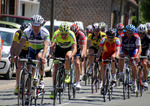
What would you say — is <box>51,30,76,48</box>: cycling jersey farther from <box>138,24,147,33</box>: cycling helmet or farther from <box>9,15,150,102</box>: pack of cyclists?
<box>138,24,147,33</box>: cycling helmet

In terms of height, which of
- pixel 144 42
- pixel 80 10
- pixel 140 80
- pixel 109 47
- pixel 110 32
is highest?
pixel 80 10

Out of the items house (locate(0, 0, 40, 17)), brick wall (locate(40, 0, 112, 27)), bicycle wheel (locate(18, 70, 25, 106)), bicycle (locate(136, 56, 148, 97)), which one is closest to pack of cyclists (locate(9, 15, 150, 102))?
bicycle (locate(136, 56, 148, 97))

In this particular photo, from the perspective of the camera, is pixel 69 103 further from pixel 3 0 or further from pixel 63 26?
pixel 3 0

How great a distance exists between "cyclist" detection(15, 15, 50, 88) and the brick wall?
29624 mm

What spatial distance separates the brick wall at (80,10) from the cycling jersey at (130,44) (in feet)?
87.4

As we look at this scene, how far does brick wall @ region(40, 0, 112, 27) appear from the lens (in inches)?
1577

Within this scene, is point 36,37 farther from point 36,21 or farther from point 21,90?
point 21,90

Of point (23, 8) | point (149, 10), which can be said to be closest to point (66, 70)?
point (23, 8)

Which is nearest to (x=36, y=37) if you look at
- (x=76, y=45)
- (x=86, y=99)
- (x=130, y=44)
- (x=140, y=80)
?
(x=76, y=45)

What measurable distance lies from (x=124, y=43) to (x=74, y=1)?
28.1m

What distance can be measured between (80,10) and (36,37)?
3127cm

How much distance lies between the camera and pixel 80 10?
41.3 metres

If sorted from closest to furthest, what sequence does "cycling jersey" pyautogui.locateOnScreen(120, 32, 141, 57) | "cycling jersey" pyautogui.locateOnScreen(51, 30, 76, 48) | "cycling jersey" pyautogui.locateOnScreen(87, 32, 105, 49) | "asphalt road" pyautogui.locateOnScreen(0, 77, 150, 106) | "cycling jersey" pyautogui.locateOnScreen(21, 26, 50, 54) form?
1. "cycling jersey" pyautogui.locateOnScreen(21, 26, 50, 54)
2. "asphalt road" pyautogui.locateOnScreen(0, 77, 150, 106)
3. "cycling jersey" pyautogui.locateOnScreen(51, 30, 76, 48)
4. "cycling jersey" pyautogui.locateOnScreen(120, 32, 141, 57)
5. "cycling jersey" pyautogui.locateOnScreen(87, 32, 105, 49)

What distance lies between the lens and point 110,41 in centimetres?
1280
